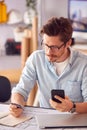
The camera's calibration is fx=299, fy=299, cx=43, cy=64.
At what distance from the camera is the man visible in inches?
71.7

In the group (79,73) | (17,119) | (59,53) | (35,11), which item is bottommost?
(17,119)

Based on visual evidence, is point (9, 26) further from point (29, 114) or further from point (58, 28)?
point (29, 114)

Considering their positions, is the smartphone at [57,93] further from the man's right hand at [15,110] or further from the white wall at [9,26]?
the white wall at [9,26]

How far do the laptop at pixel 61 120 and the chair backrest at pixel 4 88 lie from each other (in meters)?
0.63

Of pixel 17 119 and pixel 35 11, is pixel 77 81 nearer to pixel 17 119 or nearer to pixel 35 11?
pixel 17 119

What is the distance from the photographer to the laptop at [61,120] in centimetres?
152

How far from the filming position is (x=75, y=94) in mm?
1986

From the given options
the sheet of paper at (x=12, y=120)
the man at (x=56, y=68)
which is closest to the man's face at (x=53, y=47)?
the man at (x=56, y=68)

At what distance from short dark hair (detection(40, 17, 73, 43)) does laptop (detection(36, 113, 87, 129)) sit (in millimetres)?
476

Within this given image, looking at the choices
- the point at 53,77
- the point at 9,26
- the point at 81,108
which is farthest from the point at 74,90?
the point at 9,26

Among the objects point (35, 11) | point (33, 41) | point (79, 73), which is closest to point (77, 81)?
point (79, 73)

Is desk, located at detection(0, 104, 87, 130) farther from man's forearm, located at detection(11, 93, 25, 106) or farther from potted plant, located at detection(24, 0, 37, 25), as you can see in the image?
potted plant, located at detection(24, 0, 37, 25)

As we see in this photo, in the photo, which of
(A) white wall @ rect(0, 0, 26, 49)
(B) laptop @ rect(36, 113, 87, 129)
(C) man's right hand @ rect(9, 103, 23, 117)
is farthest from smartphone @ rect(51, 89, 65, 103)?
(A) white wall @ rect(0, 0, 26, 49)

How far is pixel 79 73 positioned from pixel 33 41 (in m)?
1.40
